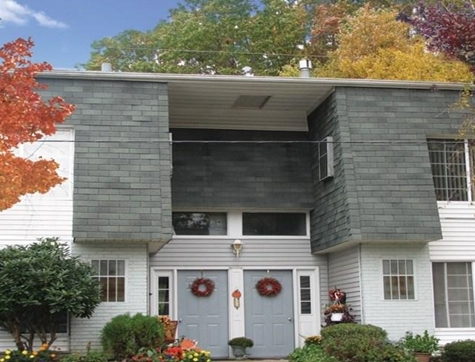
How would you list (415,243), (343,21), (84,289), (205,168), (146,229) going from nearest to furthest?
(84,289)
(146,229)
(415,243)
(205,168)
(343,21)

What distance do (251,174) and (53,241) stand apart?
16.7ft

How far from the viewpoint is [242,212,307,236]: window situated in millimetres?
18156

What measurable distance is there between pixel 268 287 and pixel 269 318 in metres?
0.67

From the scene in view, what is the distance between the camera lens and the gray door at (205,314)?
17.4 metres

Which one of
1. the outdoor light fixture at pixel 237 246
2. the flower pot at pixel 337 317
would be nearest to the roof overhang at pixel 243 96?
the outdoor light fixture at pixel 237 246

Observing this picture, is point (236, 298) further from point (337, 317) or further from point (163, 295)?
point (337, 317)

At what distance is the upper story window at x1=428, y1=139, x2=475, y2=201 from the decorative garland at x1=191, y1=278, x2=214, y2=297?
5.16 metres

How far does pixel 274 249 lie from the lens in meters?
18.1

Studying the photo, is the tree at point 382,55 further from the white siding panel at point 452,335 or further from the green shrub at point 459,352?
the green shrub at point 459,352

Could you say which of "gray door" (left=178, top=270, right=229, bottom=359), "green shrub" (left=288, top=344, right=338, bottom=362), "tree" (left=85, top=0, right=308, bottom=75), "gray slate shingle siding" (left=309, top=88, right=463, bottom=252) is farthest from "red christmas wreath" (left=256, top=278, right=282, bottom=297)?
"tree" (left=85, top=0, right=308, bottom=75)

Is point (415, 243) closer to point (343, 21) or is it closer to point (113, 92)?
point (113, 92)

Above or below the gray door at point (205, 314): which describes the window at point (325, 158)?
above

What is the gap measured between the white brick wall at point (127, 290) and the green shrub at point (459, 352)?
224 inches

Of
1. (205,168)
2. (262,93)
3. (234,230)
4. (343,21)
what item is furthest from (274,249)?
(343,21)
